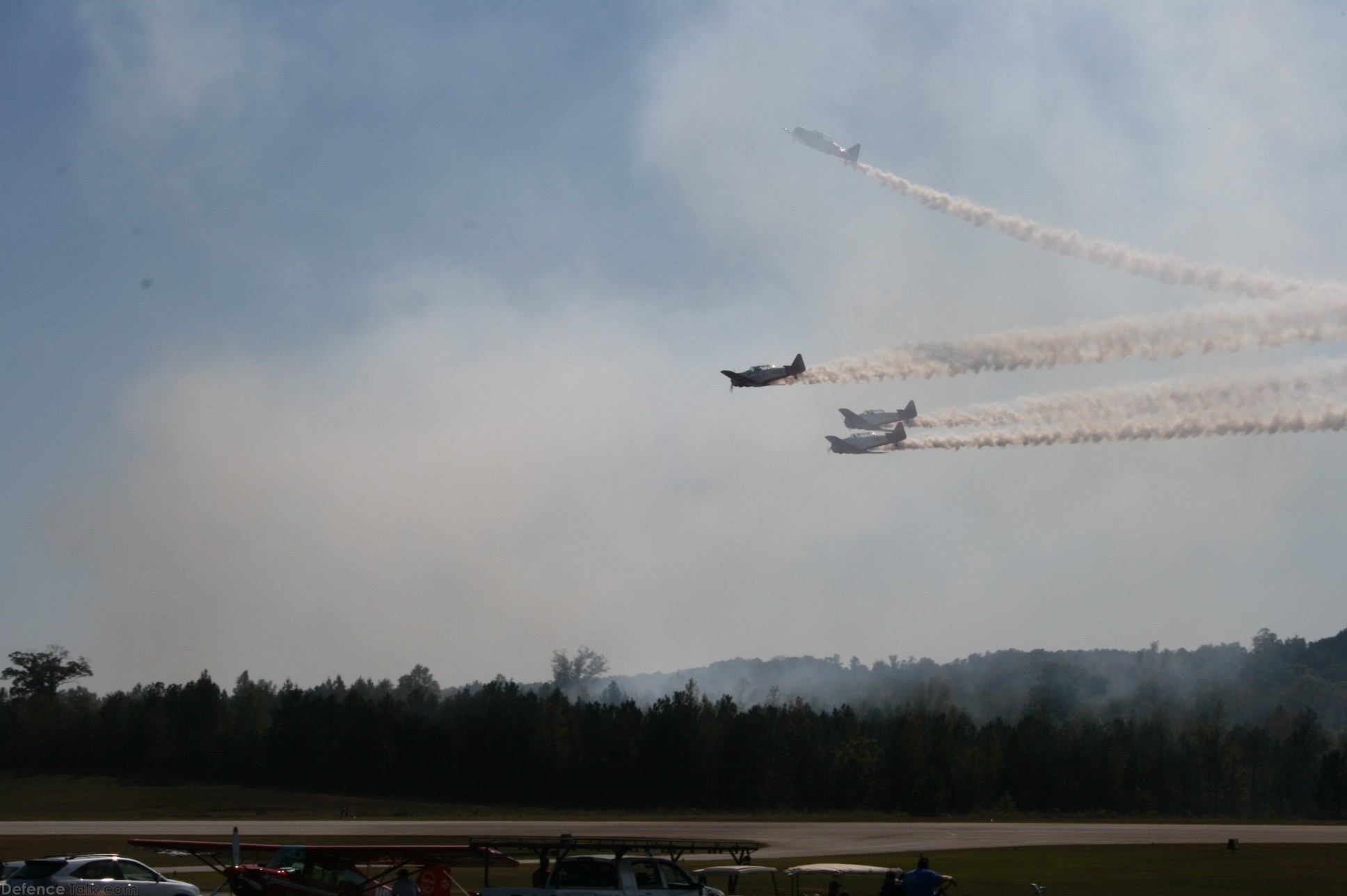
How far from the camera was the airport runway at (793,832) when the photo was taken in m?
69.9

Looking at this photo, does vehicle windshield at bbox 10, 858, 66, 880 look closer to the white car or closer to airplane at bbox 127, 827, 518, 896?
the white car

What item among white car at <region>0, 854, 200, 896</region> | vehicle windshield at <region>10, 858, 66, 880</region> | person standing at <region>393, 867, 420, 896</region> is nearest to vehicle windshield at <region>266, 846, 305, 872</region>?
white car at <region>0, 854, 200, 896</region>

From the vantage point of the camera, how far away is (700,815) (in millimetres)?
108500

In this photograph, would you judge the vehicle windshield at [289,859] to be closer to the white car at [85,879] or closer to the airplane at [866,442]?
the white car at [85,879]

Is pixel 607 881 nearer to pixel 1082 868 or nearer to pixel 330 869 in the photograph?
pixel 330 869

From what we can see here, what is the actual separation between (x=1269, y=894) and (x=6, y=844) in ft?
209

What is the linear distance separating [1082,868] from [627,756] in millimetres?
82146

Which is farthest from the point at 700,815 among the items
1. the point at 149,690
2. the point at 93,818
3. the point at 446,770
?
the point at 149,690

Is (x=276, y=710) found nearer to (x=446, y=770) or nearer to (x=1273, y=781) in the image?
(x=446, y=770)

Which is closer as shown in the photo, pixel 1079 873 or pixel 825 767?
pixel 1079 873

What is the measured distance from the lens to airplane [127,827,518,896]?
28.5 m

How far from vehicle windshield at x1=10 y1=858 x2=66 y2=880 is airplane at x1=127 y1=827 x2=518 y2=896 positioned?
2.48 meters

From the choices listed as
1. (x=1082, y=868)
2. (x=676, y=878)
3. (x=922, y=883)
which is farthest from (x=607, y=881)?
(x=1082, y=868)

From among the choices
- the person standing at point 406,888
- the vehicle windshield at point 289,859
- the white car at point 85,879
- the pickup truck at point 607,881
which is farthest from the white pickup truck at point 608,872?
Result: the white car at point 85,879
